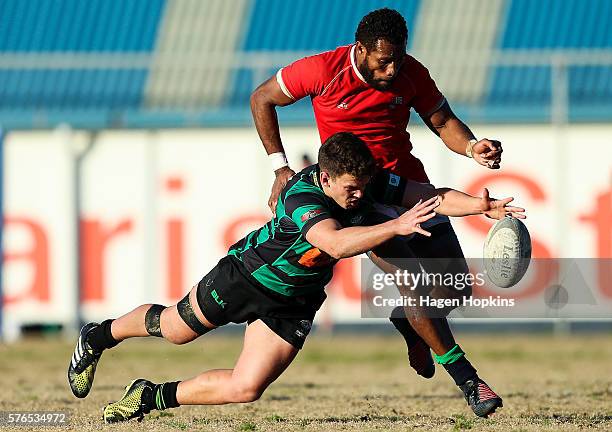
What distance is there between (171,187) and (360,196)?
945 centimetres

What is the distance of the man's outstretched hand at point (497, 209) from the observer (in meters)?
6.96

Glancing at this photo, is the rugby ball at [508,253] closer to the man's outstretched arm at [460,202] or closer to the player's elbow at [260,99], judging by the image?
the man's outstretched arm at [460,202]

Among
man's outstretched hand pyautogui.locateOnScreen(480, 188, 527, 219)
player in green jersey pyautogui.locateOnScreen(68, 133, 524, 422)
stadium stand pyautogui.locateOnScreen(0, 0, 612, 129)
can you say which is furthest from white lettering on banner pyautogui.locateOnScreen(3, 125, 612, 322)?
man's outstretched hand pyautogui.locateOnScreen(480, 188, 527, 219)

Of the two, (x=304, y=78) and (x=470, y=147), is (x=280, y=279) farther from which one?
(x=470, y=147)

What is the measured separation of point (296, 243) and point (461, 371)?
145 cm

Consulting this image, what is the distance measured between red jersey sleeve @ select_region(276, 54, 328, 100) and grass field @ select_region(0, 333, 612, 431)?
2.09 meters

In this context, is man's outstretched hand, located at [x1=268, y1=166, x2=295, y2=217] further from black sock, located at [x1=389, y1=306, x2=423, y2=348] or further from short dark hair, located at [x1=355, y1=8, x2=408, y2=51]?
black sock, located at [x1=389, y1=306, x2=423, y2=348]

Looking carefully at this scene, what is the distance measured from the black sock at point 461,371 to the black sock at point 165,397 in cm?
173

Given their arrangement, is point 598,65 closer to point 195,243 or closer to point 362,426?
point 195,243

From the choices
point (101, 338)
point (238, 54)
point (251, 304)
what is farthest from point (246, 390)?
point (238, 54)

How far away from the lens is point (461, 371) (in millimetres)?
7684

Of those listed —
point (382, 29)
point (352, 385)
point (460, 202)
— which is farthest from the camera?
point (352, 385)

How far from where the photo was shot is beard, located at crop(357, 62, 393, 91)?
7.66 meters

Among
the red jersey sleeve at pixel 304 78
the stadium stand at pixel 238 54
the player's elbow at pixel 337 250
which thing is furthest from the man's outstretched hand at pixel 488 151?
the stadium stand at pixel 238 54
